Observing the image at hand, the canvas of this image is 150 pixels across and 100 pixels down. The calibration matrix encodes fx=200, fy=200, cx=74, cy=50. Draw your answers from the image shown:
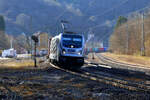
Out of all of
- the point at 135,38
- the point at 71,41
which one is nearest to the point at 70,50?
the point at 71,41

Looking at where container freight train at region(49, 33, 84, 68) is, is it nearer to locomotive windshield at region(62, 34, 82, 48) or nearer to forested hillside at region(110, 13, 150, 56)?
locomotive windshield at region(62, 34, 82, 48)

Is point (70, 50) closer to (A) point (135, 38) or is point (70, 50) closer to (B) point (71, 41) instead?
(B) point (71, 41)

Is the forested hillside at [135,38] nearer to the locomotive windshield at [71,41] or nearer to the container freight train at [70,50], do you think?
the locomotive windshield at [71,41]

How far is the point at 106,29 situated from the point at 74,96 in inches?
7245

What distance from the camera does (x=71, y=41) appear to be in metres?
16.9

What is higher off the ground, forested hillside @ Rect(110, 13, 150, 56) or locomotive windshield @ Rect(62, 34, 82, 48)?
forested hillside @ Rect(110, 13, 150, 56)

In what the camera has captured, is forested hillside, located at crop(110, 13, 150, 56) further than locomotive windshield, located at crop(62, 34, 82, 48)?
Yes

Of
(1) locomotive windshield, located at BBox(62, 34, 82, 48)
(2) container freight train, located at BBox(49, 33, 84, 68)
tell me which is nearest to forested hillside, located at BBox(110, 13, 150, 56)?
(1) locomotive windshield, located at BBox(62, 34, 82, 48)

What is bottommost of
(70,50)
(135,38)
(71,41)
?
(70,50)

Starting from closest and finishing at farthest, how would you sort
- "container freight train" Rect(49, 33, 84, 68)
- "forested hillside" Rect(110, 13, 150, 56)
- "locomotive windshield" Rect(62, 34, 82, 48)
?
"container freight train" Rect(49, 33, 84, 68)
"locomotive windshield" Rect(62, 34, 82, 48)
"forested hillside" Rect(110, 13, 150, 56)

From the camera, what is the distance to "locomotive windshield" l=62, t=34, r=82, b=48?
16719 mm

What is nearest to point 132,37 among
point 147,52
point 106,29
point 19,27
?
point 147,52

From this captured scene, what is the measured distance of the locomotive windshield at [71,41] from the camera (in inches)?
658

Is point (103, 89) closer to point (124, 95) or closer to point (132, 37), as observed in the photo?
point (124, 95)
